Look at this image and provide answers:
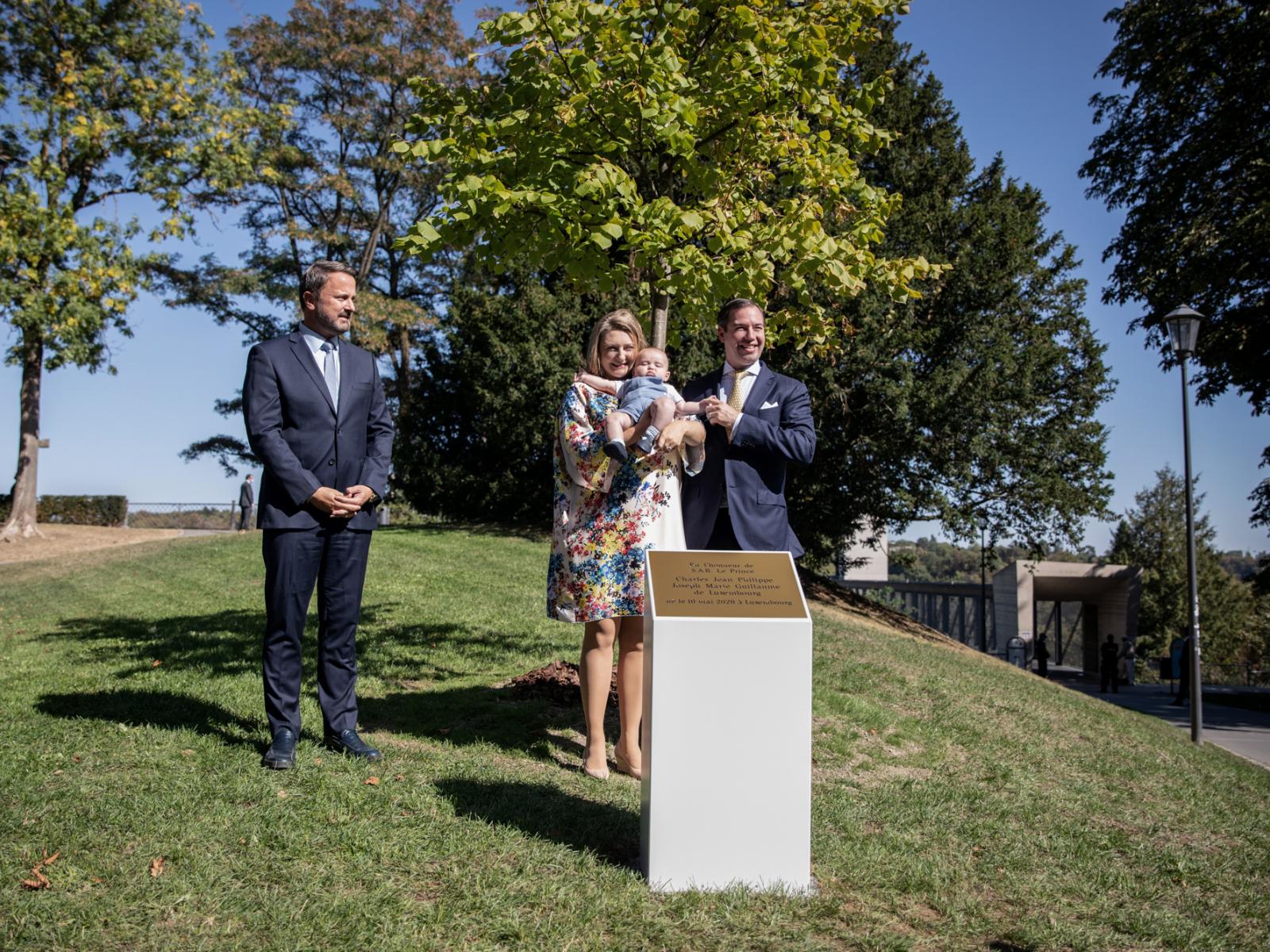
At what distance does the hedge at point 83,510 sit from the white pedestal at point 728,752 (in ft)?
110

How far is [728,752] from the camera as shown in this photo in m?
3.32

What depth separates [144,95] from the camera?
22.2 meters

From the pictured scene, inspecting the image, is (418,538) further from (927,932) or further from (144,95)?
(927,932)

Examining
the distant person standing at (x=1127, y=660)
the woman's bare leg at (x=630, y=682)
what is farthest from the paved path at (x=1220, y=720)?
the woman's bare leg at (x=630, y=682)

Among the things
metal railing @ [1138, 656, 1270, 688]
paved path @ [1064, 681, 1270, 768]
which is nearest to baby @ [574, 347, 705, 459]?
paved path @ [1064, 681, 1270, 768]

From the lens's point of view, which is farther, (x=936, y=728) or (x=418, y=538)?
(x=418, y=538)

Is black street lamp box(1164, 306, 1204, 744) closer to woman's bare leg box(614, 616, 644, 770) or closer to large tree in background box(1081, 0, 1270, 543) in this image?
large tree in background box(1081, 0, 1270, 543)

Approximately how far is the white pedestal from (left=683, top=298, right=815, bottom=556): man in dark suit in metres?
1.09

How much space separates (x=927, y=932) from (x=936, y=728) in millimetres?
4205

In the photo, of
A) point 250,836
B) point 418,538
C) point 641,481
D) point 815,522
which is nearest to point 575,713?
point 641,481

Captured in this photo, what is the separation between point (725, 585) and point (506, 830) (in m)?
1.34

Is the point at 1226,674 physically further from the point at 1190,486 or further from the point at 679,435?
the point at 679,435

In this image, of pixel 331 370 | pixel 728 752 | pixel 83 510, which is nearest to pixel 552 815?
pixel 728 752

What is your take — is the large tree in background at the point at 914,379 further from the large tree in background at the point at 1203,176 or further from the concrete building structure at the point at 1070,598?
the concrete building structure at the point at 1070,598
